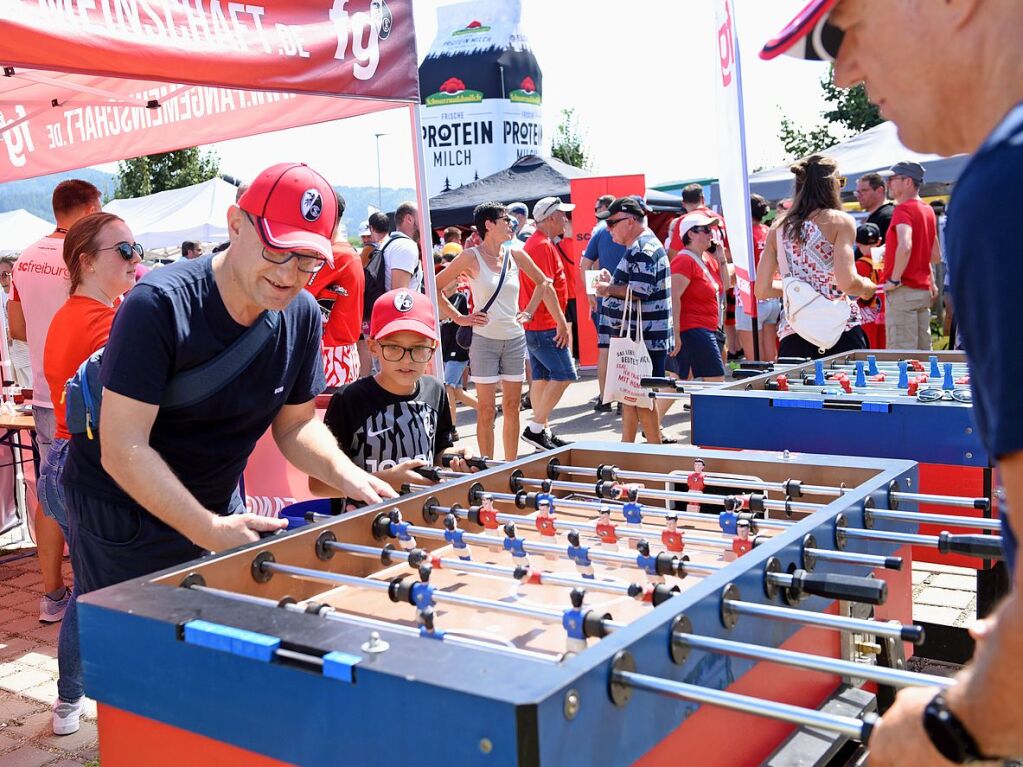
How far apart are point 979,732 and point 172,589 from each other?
54.5 inches

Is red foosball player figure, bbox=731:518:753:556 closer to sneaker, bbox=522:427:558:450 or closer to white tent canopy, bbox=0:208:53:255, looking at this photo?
sneaker, bbox=522:427:558:450

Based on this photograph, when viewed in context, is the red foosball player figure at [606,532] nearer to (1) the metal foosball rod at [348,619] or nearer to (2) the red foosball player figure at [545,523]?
(2) the red foosball player figure at [545,523]

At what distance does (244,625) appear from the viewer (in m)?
1.65

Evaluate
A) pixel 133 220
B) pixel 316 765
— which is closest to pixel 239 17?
pixel 316 765

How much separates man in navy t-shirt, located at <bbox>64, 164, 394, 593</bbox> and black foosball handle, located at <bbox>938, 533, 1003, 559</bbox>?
1374 millimetres

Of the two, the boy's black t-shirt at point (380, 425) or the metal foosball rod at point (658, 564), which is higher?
the boy's black t-shirt at point (380, 425)

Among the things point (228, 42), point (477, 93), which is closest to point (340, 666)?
point (228, 42)

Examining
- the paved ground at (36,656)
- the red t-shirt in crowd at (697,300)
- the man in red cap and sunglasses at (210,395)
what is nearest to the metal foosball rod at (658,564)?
the man in red cap and sunglasses at (210,395)

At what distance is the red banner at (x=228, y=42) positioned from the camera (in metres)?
3.74


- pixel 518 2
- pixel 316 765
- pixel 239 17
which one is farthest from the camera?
pixel 518 2

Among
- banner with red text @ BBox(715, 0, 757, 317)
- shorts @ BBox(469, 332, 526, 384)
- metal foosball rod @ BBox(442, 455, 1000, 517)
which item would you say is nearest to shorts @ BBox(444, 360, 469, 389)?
shorts @ BBox(469, 332, 526, 384)

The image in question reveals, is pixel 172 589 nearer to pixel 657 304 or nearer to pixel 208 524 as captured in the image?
pixel 208 524

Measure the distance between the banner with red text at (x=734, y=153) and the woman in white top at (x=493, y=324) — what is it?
Answer: 1583 mm

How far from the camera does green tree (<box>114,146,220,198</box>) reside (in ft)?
98.0
